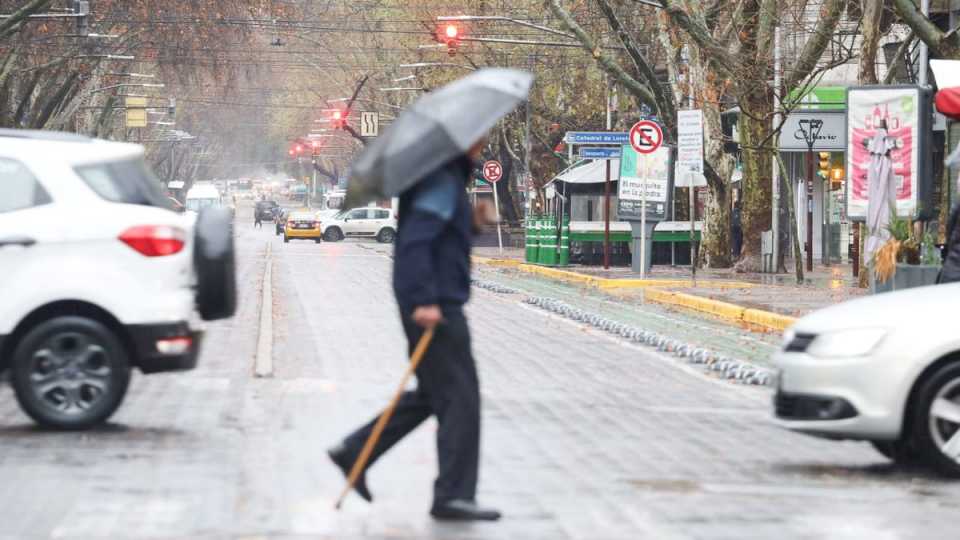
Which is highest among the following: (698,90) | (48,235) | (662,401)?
(698,90)

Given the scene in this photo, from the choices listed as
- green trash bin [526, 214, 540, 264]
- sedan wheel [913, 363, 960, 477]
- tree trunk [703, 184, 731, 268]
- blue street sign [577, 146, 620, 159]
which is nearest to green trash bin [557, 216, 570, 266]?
green trash bin [526, 214, 540, 264]

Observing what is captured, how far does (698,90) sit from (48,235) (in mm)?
28419

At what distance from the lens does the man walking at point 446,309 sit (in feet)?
25.6

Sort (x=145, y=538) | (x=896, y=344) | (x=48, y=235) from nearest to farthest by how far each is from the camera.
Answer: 1. (x=145, y=538)
2. (x=896, y=344)
3. (x=48, y=235)

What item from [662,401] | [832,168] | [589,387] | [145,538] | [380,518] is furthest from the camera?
[832,168]

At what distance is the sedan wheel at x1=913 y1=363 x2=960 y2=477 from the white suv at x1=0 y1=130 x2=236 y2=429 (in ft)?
13.3

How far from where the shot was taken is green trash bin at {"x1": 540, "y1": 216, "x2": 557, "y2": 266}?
148ft

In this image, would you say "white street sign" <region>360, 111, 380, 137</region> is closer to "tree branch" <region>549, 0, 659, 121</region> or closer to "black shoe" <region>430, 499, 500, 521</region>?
"tree branch" <region>549, 0, 659, 121</region>

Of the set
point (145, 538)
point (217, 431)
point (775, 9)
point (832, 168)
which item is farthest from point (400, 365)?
point (832, 168)

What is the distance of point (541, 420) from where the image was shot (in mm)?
12047

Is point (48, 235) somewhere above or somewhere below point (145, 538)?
above

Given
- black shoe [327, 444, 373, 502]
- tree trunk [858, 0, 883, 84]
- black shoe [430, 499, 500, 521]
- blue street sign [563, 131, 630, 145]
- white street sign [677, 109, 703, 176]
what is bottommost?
black shoe [430, 499, 500, 521]

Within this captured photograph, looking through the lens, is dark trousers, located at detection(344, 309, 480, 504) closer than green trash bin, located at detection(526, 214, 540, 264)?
Yes

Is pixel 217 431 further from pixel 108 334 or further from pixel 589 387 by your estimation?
pixel 589 387
